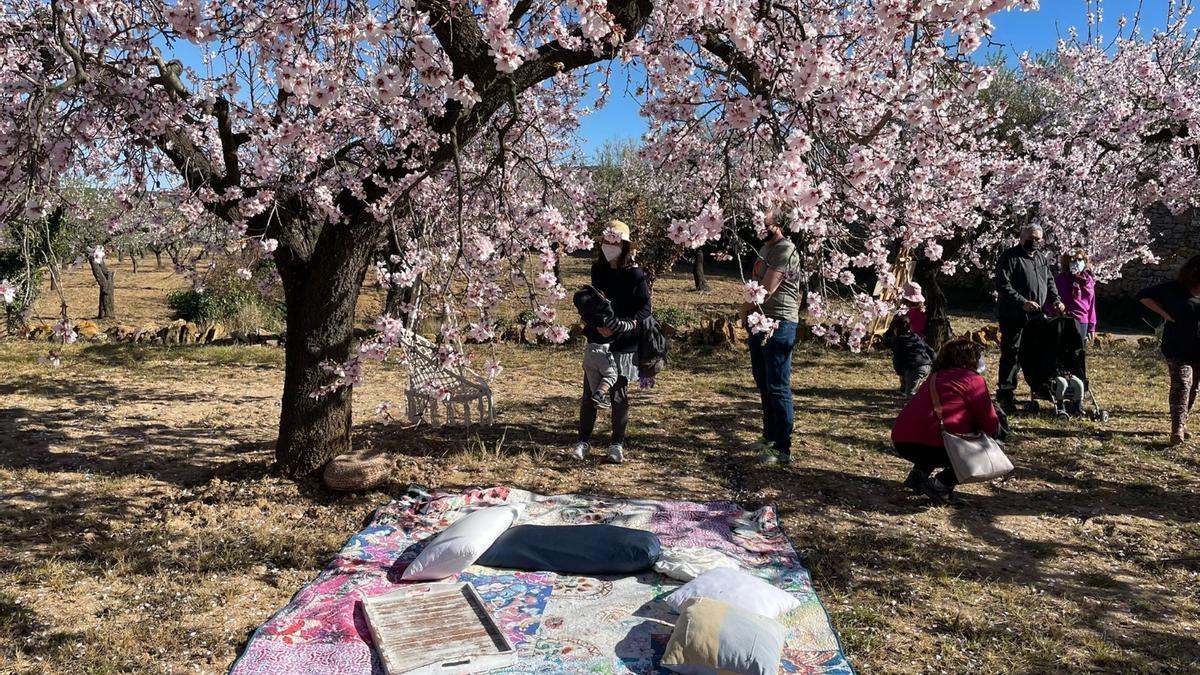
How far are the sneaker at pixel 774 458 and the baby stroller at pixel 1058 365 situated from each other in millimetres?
2740

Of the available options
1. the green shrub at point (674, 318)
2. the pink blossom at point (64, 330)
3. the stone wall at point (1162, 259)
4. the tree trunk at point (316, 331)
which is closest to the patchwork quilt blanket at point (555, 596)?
the tree trunk at point (316, 331)

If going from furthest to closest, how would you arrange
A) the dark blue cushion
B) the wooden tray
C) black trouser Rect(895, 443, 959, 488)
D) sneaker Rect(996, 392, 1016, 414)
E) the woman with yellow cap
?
sneaker Rect(996, 392, 1016, 414)
the woman with yellow cap
black trouser Rect(895, 443, 959, 488)
the dark blue cushion
the wooden tray

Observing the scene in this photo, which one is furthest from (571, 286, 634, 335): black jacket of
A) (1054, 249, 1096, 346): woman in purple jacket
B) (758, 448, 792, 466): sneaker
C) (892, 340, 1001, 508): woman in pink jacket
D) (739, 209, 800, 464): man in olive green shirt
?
(1054, 249, 1096, 346): woman in purple jacket

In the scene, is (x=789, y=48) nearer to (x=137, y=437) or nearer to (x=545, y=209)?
(x=545, y=209)

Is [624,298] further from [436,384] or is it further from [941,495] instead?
[941,495]

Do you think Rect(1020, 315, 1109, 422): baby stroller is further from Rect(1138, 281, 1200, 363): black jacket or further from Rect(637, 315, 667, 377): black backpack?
Rect(637, 315, 667, 377): black backpack

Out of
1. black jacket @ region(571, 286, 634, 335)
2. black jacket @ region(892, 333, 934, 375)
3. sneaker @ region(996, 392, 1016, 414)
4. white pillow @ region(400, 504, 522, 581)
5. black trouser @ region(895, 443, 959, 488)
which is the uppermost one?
black jacket @ region(571, 286, 634, 335)

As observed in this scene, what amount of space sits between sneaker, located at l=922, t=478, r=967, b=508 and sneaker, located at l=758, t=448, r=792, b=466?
Result: 2.93ft

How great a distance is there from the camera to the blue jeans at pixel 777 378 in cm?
464

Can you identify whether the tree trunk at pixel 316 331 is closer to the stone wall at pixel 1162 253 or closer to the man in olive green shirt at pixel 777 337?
the man in olive green shirt at pixel 777 337

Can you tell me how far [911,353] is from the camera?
20.8ft

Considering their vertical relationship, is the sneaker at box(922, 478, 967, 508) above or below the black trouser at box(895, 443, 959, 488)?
below

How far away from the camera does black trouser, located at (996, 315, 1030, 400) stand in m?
6.35

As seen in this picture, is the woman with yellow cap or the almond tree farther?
the woman with yellow cap
